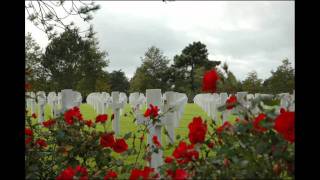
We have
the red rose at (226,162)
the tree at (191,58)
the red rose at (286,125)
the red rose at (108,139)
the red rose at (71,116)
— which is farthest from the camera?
the tree at (191,58)

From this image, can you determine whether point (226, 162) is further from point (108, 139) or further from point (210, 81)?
point (108, 139)

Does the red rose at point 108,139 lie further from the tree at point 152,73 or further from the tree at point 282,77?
the tree at point 152,73

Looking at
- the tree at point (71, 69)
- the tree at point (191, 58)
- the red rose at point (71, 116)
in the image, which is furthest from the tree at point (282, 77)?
the red rose at point (71, 116)

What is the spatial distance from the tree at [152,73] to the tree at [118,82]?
243 centimetres

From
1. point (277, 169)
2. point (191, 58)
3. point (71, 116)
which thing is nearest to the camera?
point (277, 169)

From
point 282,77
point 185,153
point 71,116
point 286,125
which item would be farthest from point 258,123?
point 282,77

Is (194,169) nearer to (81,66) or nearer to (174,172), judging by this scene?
(174,172)

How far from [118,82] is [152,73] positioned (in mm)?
6025

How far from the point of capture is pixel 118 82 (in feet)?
239

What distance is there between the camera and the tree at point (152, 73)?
6538 cm
